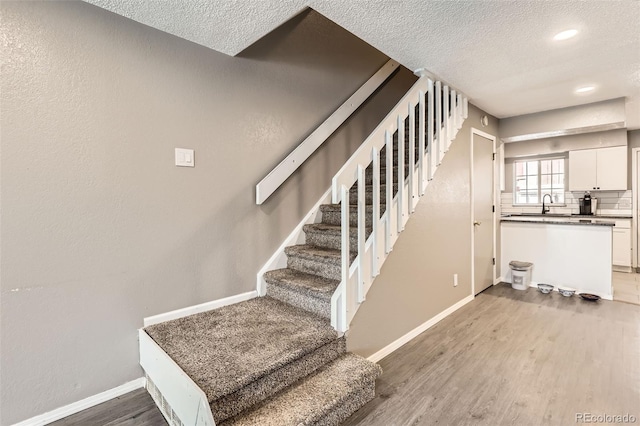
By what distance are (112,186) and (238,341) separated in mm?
1195

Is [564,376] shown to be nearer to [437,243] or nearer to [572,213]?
[437,243]

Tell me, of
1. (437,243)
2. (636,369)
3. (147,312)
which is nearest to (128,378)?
(147,312)

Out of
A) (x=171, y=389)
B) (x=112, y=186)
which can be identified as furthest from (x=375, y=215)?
(x=112, y=186)

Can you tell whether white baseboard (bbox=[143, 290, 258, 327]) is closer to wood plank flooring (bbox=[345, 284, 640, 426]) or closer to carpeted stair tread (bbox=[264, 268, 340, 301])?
carpeted stair tread (bbox=[264, 268, 340, 301])

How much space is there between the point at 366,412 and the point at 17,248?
2072 mm

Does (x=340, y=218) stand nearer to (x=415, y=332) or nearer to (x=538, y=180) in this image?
(x=415, y=332)

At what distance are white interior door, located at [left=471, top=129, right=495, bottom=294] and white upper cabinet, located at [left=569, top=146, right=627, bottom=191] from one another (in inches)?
92.2

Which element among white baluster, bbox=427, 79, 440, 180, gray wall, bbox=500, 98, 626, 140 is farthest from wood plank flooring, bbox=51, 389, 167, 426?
gray wall, bbox=500, 98, 626, 140

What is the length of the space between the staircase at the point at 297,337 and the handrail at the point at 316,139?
1.82 ft

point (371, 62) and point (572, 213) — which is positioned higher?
point (371, 62)

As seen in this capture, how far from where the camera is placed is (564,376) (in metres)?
2.09

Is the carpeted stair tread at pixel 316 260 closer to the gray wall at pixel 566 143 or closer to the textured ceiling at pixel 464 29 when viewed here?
the textured ceiling at pixel 464 29

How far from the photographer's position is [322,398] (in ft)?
5.15

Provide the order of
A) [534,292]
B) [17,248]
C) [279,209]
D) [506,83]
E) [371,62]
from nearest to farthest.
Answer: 1. [17,248]
2. [279,209]
3. [506,83]
4. [371,62]
5. [534,292]
